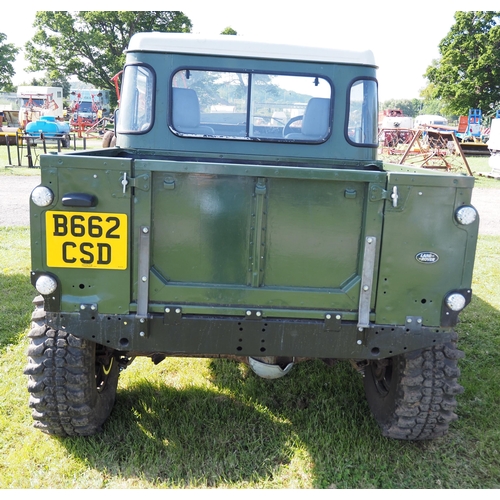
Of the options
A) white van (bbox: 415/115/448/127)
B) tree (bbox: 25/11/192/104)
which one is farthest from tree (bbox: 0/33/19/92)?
white van (bbox: 415/115/448/127)

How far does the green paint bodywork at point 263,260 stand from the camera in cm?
290

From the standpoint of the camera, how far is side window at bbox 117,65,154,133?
4.19 metres

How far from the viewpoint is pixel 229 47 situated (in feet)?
13.6

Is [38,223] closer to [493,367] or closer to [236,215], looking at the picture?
[236,215]

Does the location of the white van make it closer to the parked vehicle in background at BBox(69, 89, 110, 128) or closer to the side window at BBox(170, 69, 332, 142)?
the parked vehicle in background at BBox(69, 89, 110, 128)

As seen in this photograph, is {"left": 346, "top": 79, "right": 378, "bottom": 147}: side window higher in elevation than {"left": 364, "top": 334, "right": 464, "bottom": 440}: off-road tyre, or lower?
higher

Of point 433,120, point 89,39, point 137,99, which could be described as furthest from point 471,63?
point 137,99

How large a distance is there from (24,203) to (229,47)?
8.90m

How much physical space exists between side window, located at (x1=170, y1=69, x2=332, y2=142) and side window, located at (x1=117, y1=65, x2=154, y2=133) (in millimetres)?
184

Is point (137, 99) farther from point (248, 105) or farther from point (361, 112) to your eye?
point (361, 112)

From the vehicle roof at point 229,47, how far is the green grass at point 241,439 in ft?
8.19

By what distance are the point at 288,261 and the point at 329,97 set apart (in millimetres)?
1811

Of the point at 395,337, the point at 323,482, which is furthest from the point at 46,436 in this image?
the point at 395,337

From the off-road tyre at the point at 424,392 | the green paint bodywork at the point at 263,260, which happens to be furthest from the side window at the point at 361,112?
the off-road tyre at the point at 424,392
